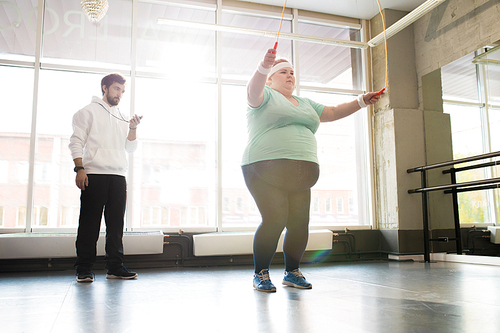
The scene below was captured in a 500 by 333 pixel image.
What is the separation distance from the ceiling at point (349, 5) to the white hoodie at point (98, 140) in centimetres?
276

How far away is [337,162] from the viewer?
15.9ft

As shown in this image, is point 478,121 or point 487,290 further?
point 478,121

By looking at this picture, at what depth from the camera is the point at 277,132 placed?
2.02 m

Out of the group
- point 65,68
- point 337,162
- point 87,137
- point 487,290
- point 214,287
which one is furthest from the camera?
point 337,162

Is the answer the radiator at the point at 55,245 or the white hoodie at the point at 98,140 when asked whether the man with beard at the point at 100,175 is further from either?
the radiator at the point at 55,245

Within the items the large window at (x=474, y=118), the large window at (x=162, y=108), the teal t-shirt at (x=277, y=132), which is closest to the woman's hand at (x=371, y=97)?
the teal t-shirt at (x=277, y=132)

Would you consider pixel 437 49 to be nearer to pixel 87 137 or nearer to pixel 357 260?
pixel 357 260

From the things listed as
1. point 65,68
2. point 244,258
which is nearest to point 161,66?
point 65,68

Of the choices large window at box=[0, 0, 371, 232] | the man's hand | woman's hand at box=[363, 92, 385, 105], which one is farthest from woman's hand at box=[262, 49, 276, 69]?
large window at box=[0, 0, 371, 232]

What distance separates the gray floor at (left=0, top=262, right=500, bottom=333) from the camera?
4.09 ft

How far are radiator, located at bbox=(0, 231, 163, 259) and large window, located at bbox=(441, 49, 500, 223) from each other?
303cm

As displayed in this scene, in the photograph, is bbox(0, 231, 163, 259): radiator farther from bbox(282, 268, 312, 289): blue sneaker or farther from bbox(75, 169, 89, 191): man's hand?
bbox(282, 268, 312, 289): blue sneaker

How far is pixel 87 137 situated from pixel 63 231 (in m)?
1.61

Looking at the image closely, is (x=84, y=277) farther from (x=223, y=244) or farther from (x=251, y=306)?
(x=223, y=244)
